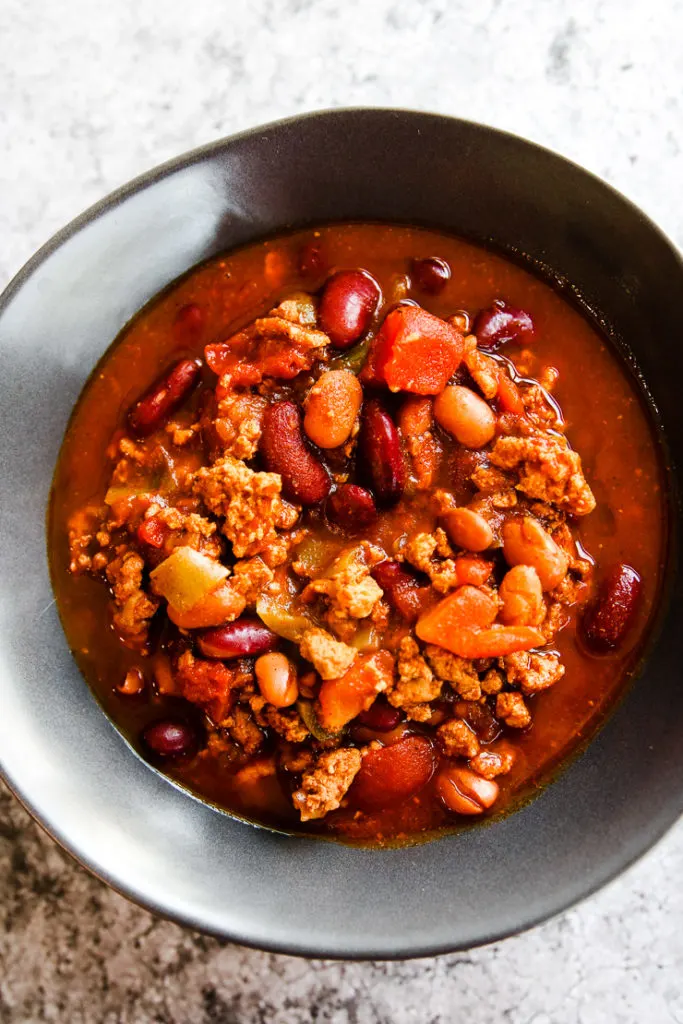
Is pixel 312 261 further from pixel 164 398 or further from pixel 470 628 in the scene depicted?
pixel 470 628

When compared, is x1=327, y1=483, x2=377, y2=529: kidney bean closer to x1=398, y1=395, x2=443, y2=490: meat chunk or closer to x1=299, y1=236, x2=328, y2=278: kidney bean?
x1=398, y1=395, x2=443, y2=490: meat chunk

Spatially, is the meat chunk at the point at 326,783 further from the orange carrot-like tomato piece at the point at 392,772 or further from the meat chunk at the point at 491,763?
the meat chunk at the point at 491,763

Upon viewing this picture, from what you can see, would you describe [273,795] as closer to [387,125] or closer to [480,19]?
[387,125]

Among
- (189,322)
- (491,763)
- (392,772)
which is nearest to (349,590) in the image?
(392,772)

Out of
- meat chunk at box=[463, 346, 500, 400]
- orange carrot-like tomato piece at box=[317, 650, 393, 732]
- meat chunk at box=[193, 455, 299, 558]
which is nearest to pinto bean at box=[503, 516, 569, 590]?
meat chunk at box=[463, 346, 500, 400]

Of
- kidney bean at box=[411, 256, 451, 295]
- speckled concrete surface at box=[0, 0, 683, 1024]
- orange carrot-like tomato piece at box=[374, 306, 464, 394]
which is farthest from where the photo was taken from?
speckled concrete surface at box=[0, 0, 683, 1024]

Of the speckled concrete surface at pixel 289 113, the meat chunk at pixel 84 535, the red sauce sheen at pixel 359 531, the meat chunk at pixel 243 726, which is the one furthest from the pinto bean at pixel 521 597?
the meat chunk at pixel 84 535
